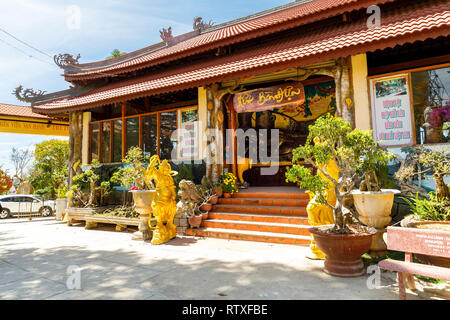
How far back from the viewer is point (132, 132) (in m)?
9.81

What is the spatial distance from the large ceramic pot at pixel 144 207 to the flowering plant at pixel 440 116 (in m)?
6.28

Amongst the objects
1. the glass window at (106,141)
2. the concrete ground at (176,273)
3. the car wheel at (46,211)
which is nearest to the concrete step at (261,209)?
the concrete ground at (176,273)

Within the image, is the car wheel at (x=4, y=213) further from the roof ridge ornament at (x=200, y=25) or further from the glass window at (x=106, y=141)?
the roof ridge ornament at (x=200, y=25)

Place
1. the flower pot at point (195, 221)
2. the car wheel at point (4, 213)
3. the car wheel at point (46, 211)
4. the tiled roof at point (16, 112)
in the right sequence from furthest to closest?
the car wheel at point (46, 211), the car wheel at point (4, 213), the tiled roof at point (16, 112), the flower pot at point (195, 221)

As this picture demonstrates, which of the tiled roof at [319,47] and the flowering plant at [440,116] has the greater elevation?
the tiled roof at [319,47]

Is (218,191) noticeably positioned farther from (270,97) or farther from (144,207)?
(270,97)

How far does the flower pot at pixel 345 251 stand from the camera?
3.38 m

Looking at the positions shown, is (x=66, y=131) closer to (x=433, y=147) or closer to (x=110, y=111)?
(x=110, y=111)

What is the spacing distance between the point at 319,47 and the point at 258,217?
4.03 meters

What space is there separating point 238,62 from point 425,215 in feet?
18.0

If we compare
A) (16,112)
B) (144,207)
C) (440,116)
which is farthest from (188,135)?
(16,112)

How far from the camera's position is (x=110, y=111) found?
11367mm

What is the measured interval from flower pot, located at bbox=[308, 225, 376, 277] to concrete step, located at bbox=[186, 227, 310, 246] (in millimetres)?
1425
